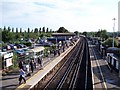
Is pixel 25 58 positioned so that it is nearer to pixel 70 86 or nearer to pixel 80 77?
pixel 80 77

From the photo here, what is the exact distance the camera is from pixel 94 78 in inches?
876

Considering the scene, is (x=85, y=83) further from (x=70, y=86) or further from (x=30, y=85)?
(x=30, y=85)

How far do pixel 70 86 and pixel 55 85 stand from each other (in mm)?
1203

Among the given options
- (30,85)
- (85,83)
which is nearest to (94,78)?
(85,83)

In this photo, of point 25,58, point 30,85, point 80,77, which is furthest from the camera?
point 25,58

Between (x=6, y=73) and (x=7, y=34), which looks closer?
(x=6, y=73)

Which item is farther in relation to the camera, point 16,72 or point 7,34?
point 7,34

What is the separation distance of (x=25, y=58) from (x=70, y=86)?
28.6ft

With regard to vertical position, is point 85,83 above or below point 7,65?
below

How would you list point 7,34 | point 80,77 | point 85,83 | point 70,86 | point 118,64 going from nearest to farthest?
point 70,86 → point 85,83 → point 118,64 → point 80,77 → point 7,34

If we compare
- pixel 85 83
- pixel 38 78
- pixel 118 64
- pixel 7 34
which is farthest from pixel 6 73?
pixel 7 34

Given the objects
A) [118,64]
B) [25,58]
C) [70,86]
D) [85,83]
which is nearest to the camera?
[70,86]

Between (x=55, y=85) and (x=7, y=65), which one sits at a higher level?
(x=7, y=65)

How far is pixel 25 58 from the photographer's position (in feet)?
92.0
